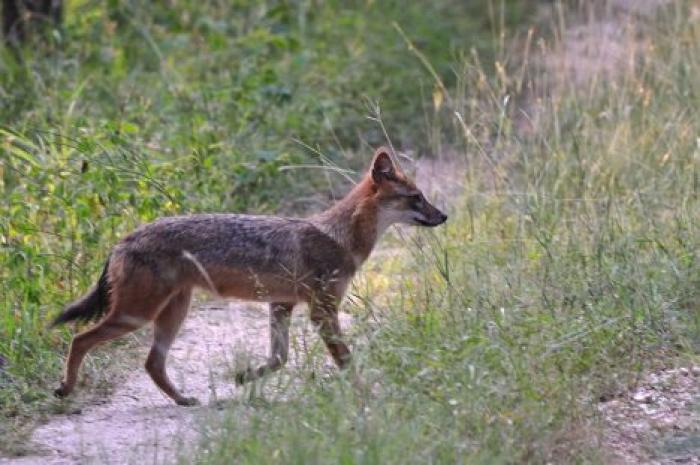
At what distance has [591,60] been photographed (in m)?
11.0

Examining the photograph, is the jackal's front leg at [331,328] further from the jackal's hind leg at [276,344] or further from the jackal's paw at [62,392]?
the jackal's paw at [62,392]

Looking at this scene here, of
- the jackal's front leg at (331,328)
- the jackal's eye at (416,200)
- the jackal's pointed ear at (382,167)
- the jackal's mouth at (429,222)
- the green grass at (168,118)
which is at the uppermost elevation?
the jackal's pointed ear at (382,167)

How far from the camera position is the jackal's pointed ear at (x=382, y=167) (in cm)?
756

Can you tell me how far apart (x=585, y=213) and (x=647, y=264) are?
942mm

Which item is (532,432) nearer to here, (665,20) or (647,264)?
(647,264)

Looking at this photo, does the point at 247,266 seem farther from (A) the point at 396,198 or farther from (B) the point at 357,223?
(A) the point at 396,198

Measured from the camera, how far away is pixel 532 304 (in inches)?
276

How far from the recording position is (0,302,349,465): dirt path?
6.11m

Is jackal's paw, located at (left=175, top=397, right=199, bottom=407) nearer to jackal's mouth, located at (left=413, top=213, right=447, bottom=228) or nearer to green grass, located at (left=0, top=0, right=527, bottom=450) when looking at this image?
green grass, located at (left=0, top=0, right=527, bottom=450)

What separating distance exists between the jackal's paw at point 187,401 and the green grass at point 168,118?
0.53m

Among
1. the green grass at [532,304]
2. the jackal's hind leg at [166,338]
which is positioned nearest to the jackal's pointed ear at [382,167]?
the green grass at [532,304]

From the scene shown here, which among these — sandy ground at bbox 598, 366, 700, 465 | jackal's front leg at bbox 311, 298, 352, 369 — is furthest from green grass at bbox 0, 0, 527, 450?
sandy ground at bbox 598, 366, 700, 465

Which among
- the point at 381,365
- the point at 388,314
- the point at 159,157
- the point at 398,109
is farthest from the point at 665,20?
the point at 381,365

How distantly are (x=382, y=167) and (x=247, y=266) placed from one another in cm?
92
